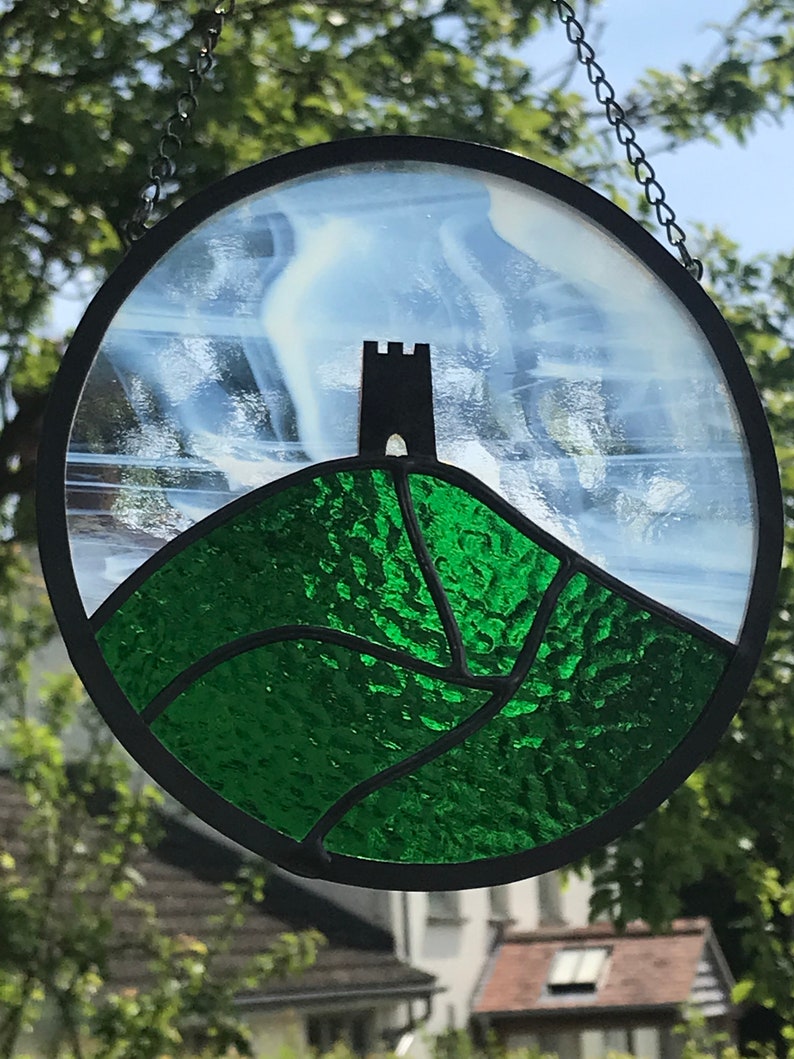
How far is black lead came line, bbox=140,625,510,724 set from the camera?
4.59 ft

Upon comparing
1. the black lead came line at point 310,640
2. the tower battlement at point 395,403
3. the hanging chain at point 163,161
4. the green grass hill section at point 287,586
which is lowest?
the black lead came line at point 310,640

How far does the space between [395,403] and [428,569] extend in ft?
0.56

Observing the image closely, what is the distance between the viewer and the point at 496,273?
1467 millimetres

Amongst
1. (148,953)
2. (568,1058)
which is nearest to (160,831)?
(148,953)

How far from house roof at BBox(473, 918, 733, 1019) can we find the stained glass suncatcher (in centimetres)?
1409

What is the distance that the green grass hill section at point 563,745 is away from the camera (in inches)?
55.6

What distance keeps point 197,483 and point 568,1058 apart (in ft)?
55.2

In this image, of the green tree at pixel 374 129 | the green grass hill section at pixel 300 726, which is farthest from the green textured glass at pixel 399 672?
the green tree at pixel 374 129

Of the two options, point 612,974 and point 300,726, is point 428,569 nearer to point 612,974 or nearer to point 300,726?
point 300,726

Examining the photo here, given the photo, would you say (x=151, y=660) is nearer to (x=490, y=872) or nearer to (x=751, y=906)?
(x=490, y=872)

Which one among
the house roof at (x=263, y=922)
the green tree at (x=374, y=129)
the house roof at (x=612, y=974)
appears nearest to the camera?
the green tree at (x=374, y=129)

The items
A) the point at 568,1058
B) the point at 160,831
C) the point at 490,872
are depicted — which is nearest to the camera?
the point at 490,872

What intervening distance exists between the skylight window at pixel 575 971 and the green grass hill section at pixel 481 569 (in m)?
14.8

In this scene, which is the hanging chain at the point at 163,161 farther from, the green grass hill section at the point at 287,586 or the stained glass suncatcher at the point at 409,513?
the green grass hill section at the point at 287,586
